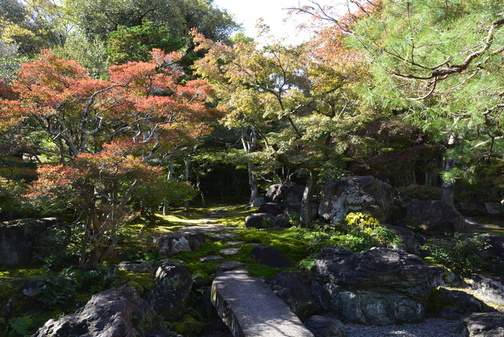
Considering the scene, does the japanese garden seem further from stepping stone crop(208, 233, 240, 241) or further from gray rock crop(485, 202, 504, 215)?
gray rock crop(485, 202, 504, 215)

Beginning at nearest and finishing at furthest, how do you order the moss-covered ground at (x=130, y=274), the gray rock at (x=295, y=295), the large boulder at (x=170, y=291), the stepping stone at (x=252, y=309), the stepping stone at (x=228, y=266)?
the stepping stone at (x=252, y=309) → the moss-covered ground at (x=130, y=274) → the large boulder at (x=170, y=291) → the gray rock at (x=295, y=295) → the stepping stone at (x=228, y=266)

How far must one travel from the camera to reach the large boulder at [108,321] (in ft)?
10.9

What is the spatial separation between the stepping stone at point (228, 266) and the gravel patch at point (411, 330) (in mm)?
2471

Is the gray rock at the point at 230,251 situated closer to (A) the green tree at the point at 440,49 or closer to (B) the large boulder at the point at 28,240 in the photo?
(B) the large boulder at the point at 28,240

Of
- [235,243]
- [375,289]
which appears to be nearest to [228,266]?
[235,243]

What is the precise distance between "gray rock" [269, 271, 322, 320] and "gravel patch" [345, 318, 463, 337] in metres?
0.69

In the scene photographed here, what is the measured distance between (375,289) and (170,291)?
3.80 m

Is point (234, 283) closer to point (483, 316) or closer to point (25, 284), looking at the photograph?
point (25, 284)

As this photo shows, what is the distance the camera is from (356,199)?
34.2ft

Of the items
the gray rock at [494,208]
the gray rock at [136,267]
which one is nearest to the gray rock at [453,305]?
the gray rock at [136,267]

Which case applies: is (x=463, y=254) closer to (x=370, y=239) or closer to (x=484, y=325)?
(x=370, y=239)

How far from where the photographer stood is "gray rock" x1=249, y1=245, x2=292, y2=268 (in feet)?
24.2

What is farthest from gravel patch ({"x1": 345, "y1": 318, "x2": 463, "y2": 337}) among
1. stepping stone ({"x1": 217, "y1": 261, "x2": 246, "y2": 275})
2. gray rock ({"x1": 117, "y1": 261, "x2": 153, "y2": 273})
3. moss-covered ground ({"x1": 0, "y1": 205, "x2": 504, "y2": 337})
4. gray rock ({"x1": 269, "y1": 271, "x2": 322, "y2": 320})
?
gray rock ({"x1": 117, "y1": 261, "x2": 153, "y2": 273})

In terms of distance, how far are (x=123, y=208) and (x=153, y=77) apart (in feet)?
13.6
